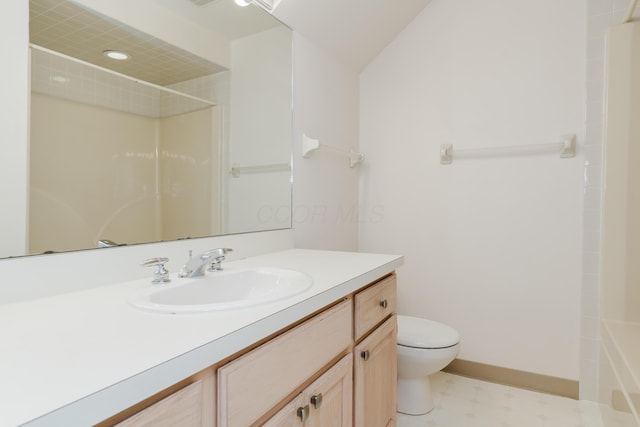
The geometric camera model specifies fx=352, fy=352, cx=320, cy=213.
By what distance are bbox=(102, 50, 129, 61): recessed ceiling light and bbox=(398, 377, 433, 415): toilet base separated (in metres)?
1.76

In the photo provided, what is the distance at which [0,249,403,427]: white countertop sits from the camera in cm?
40

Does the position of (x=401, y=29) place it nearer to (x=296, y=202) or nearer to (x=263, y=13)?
(x=263, y=13)

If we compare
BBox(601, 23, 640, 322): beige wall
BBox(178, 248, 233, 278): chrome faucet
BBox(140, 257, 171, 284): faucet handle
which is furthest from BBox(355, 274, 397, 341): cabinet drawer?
BBox(601, 23, 640, 322): beige wall

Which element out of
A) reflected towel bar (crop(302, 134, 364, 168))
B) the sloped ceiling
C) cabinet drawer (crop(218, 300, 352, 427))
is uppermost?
the sloped ceiling

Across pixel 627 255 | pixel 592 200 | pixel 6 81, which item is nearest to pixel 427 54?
pixel 592 200

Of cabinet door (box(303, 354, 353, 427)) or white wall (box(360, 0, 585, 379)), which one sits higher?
white wall (box(360, 0, 585, 379))

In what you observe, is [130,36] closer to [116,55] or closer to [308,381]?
Answer: [116,55]

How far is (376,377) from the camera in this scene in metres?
1.23

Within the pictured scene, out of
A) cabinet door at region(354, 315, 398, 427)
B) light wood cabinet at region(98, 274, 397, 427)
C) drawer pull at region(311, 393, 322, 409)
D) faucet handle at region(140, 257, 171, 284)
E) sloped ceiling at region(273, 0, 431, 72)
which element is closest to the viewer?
light wood cabinet at region(98, 274, 397, 427)

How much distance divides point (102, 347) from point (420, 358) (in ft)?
4.66

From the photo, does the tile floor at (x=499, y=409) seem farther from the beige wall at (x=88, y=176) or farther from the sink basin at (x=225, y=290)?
the beige wall at (x=88, y=176)

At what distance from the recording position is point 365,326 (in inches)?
45.4

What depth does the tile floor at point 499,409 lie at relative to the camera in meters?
1.64

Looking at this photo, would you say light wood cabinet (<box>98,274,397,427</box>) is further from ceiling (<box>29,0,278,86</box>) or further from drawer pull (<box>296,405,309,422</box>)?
ceiling (<box>29,0,278,86</box>)
